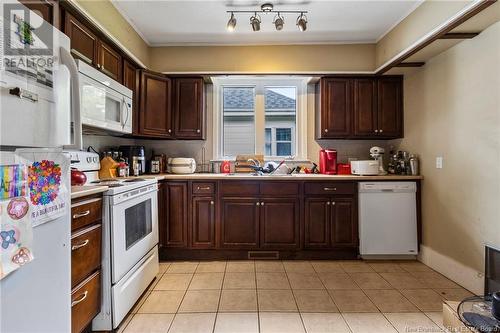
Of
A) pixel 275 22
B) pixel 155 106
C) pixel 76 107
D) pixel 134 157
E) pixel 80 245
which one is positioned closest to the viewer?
pixel 76 107

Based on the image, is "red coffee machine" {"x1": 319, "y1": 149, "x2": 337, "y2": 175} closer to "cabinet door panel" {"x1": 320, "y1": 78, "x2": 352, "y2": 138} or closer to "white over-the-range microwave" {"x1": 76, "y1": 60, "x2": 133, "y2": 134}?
"cabinet door panel" {"x1": 320, "y1": 78, "x2": 352, "y2": 138}

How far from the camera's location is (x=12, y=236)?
0.84 meters

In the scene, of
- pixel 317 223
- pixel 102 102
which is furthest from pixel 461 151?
pixel 102 102

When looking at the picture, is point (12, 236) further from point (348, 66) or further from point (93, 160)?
point (348, 66)

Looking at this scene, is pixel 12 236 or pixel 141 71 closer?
pixel 12 236

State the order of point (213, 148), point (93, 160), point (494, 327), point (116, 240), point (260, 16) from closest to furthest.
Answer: point (494, 327) → point (116, 240) → point (93, 160) → point (260, 16) → point (213, 148)

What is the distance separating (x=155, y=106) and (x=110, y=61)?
0.76 meters

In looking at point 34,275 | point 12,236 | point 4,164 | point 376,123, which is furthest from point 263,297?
point 376,123

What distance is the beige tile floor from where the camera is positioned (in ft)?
5.91

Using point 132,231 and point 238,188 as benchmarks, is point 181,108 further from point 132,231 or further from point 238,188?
point 132,231

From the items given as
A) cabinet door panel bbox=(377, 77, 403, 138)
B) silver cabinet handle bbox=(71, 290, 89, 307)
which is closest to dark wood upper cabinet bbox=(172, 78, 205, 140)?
silver cabinet handle bbox=(71, 290, 89, 307)

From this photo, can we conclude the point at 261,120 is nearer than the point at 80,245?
No

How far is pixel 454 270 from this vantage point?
245 centimetres

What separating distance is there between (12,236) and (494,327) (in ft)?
6.83
